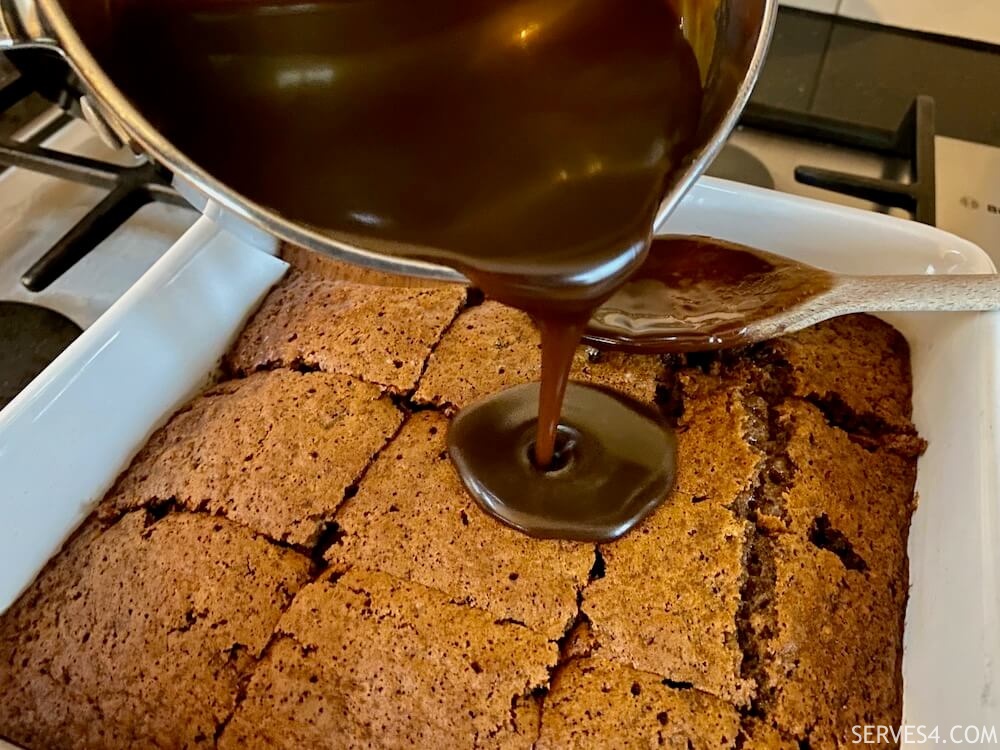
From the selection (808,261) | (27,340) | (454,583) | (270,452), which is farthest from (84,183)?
(808,261)

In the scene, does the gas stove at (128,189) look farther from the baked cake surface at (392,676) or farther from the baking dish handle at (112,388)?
the baked cake surface at (392,676)

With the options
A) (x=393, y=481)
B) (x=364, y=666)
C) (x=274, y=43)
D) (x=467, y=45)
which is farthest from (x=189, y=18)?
(x=364, y=666)

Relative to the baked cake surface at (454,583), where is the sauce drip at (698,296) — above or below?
above

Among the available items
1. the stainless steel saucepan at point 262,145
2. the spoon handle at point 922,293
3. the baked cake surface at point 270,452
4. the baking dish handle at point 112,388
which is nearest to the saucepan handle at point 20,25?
the stainless steel saucepan at point 262,145

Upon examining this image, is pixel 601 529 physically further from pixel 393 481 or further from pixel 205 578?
pixel 205 578

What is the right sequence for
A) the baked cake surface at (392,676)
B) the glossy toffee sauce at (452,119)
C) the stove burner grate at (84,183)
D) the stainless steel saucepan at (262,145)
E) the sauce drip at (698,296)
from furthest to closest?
1. the stove burner grate at (84,183)
2. the sauce drip at (698,296)
3. the baked cake surface at (392,676)
4. the glossy toffee sauce at (452,119)
5. the stainless steel saucepan at (262,145)

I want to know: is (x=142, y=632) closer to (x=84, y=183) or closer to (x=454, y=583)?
(x=454, y=583)
